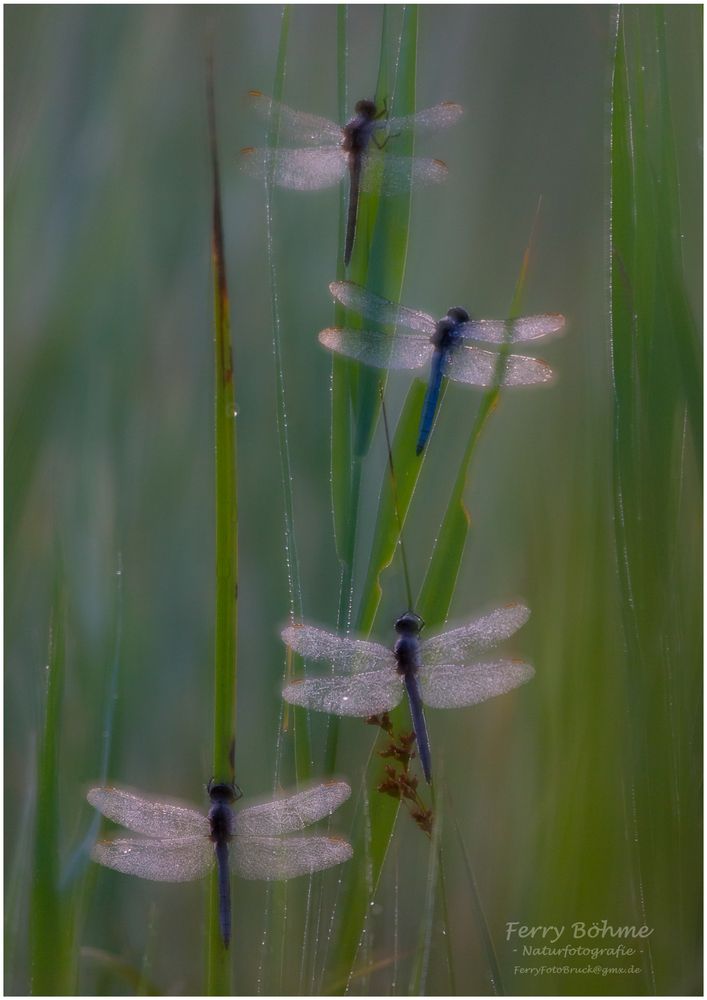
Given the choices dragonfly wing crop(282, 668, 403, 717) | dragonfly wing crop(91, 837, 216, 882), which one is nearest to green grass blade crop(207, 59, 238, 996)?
dragonfly wing crop(282, 668, 403, 717)

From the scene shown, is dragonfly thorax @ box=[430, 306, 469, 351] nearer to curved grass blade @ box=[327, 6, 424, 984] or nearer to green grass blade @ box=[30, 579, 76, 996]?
curved grass blade @ box=[327, 6, 424, 984]

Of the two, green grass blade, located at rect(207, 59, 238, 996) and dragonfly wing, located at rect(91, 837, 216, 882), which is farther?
dragonfly wing, located at rect(91, 837, 216, 882)

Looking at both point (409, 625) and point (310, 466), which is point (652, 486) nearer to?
point (409, 625)

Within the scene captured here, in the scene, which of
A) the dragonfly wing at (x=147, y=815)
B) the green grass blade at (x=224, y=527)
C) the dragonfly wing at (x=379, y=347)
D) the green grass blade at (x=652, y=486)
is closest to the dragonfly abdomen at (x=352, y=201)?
the dragonfly wing at (x=379, y=347)

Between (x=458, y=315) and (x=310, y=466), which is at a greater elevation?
(x=458, y=315)

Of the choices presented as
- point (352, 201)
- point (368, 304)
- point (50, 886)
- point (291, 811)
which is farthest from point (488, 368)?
point (50, 886)

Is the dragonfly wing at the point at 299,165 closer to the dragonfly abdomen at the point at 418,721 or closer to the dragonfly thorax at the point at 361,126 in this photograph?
the dragonfly thorax at the point at 361,126
